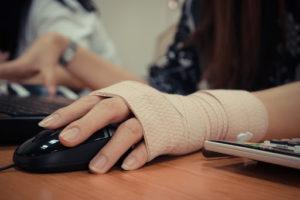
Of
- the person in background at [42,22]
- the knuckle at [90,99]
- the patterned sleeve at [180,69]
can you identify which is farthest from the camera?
the person in background at [42,22]

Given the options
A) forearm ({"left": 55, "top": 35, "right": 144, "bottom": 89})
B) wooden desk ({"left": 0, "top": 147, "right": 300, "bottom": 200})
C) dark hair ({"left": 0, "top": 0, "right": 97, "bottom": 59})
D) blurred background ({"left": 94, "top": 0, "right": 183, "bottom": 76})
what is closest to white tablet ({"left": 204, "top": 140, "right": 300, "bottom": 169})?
wooden desk ({"left": 0, "top": 147, "right": 300, "bottom": 200})

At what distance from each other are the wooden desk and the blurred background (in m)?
2.21

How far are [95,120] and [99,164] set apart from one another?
42mm

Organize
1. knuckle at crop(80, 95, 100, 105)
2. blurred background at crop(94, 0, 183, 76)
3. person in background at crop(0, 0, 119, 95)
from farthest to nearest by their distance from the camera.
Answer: blurred background at crop(94, 0, 183, 76) → person in background at crop(0, 0, 119, 95) → knuckle at crop(80, 95, 100, 105)

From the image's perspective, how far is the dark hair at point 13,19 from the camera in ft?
5.03

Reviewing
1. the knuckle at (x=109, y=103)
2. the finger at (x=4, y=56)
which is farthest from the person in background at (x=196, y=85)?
the finger at (x=4, y=56)

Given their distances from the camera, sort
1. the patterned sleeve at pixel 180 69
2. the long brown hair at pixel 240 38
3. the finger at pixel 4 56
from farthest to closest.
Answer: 1. the finger at pixel 4 56
2. the patterned sleeve at pixel 180 69
3. the long brown hair at pixel 240 38

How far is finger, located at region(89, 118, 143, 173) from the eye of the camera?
35 centimetres

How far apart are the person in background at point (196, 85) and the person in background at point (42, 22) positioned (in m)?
0.47

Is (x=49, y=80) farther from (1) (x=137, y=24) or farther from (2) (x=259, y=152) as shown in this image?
(1) (x=137, y=24)

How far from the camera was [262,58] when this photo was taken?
0.94 m

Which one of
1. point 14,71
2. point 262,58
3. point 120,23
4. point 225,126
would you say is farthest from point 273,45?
point 120,23

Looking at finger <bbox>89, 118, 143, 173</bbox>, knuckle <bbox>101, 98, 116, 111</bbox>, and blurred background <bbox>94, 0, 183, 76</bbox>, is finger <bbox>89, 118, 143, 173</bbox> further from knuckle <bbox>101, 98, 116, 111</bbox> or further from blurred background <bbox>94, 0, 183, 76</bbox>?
blurred background <bbox>94, 0, 183, 76</bbox>

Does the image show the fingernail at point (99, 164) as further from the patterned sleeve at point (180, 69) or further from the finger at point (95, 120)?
the patterned sleeve at point (180, 69)
